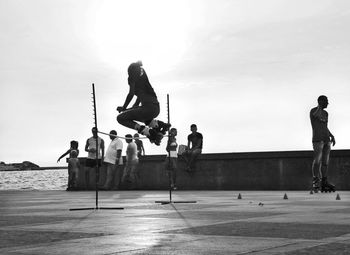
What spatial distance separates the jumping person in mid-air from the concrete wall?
11590 mm

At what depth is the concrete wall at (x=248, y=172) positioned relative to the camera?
21.8 meters

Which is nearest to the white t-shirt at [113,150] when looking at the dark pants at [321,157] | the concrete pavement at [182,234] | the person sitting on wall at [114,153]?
the person sitting on wall at [114,153]

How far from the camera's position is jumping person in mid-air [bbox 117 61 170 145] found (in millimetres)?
11383

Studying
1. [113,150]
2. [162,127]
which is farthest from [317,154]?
[113,150]

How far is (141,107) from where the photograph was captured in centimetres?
1143

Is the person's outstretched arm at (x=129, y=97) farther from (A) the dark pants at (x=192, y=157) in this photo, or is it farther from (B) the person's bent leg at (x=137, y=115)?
(A) the dark pants at (x=192, y=157)

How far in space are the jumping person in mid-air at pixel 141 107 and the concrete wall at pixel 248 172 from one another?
11.6 m

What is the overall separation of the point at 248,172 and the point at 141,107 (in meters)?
12.8

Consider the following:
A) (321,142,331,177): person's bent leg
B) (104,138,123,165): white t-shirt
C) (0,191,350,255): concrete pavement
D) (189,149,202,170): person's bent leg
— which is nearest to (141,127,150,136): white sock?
(0,191,350,255): concrete pavement

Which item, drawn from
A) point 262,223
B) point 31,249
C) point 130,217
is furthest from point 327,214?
point 31,249

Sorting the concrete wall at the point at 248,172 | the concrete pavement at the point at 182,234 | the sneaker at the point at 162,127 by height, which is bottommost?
the concrete pavement at the point at 182,234

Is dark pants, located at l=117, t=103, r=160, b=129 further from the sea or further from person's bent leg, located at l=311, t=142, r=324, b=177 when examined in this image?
the sea

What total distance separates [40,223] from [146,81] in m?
4.18

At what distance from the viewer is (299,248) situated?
5.12 m
